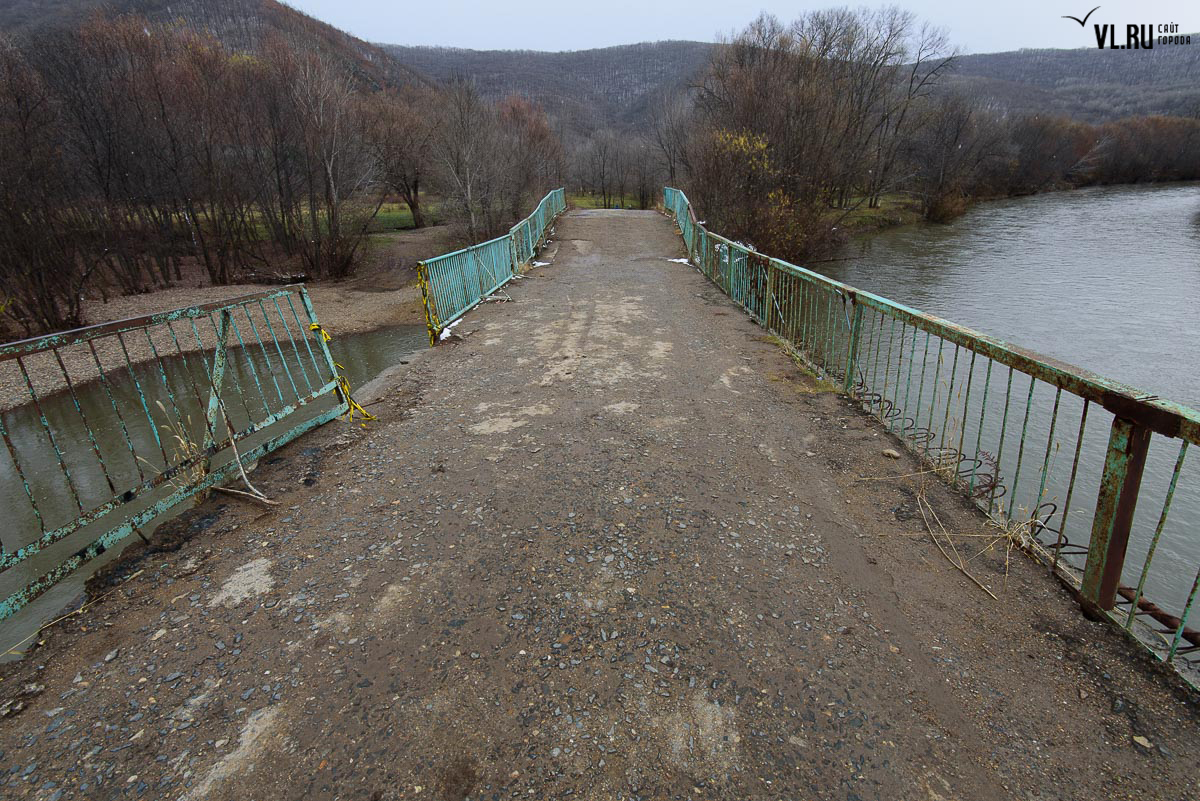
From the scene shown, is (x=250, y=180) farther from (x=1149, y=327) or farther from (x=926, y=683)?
(x=1149, y=327)

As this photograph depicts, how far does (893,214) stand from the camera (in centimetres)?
3500

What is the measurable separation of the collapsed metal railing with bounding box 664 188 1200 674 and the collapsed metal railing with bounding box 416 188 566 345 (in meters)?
4.55

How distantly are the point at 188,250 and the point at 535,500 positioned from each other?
84.9 feet

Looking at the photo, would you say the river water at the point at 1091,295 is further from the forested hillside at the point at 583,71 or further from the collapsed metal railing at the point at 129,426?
the forested hillside at the point at 583,71

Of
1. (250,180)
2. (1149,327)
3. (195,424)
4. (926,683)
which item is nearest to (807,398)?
(926,683)

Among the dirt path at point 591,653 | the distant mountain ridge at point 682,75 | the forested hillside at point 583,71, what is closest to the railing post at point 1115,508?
the dirt path at point 591,653

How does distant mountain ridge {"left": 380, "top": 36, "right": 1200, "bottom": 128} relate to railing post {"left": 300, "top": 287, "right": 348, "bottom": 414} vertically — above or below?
above

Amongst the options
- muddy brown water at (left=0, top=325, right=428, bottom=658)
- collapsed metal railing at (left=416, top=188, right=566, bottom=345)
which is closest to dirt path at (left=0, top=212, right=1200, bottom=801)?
muddy brown water at (left=0, top=325, right=428, bottom=658)

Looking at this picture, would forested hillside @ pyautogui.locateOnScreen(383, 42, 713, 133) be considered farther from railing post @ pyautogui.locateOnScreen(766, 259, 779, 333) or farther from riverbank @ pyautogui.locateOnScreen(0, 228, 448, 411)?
railing post @ pyautogui.locateOnScreen(766, 259, 779, 333)

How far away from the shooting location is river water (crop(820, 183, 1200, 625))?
5934 millimetres

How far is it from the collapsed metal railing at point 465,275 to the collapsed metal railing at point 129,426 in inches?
64.8

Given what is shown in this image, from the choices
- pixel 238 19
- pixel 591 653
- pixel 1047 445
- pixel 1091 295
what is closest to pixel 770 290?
pixel 1047 445

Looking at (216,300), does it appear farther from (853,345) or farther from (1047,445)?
(1047,445)

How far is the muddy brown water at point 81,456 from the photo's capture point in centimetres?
510
